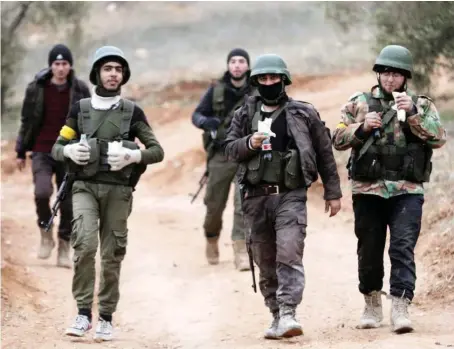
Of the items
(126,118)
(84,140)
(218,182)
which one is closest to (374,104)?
(126,118)

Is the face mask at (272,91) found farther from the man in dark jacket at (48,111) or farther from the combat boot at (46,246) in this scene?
the combat boot at (46,246)

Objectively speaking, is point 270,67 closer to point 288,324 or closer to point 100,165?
point 100,165

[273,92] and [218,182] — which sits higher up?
[273,92]

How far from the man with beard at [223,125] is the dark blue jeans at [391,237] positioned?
3231 millimetres

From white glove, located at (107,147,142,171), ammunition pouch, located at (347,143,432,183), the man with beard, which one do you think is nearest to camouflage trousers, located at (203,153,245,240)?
the man with beard

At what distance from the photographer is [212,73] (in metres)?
32.6

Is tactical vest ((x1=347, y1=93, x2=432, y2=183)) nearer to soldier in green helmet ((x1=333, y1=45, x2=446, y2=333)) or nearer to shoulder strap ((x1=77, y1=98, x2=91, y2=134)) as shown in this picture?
soldier in green helmet ((x1=333, y1=45, x2=446, y2=333))

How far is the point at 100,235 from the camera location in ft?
27.3

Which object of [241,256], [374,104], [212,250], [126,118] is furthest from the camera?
[212,250]

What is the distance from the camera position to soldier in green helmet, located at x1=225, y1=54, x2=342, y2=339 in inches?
299

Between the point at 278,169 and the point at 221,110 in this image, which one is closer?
the point at 278,169

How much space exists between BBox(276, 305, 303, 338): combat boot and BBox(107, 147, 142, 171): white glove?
167 centimetres

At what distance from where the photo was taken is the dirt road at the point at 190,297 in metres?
8.08

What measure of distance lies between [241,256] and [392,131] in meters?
3.76
